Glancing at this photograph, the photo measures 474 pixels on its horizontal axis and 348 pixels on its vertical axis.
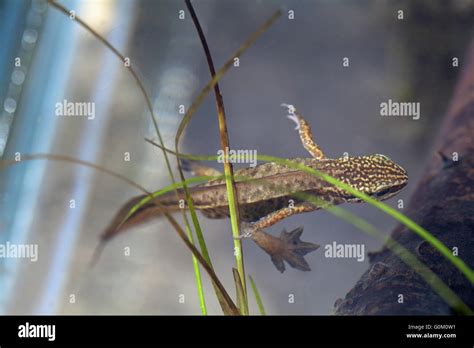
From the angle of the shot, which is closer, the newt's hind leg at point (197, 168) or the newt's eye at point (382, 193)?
the newt's eye at point (382, 193)

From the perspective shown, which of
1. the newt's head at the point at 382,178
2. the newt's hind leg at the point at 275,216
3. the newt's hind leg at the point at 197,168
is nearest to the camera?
the newt's head at the point at 382,178

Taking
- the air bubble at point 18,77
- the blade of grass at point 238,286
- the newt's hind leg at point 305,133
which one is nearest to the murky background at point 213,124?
the newt's hind leg at point 305,133

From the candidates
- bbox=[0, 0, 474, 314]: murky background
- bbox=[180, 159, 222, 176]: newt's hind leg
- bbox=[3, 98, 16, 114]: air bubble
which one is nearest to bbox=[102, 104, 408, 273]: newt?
bbox=[0, 0, 474, 314]: murky background

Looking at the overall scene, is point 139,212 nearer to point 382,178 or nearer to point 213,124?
point 213,124

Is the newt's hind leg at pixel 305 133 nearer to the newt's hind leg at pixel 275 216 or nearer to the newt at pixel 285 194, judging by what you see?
the newt at pixel 285 194

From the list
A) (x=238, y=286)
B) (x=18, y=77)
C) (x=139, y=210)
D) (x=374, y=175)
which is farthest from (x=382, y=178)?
(x=18, y=77)

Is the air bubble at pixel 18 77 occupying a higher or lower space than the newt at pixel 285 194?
higher

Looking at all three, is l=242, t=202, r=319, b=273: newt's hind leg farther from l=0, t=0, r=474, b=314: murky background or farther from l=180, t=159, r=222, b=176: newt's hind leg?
l=180, t=159, r=222, b=176: newt's hind leg
